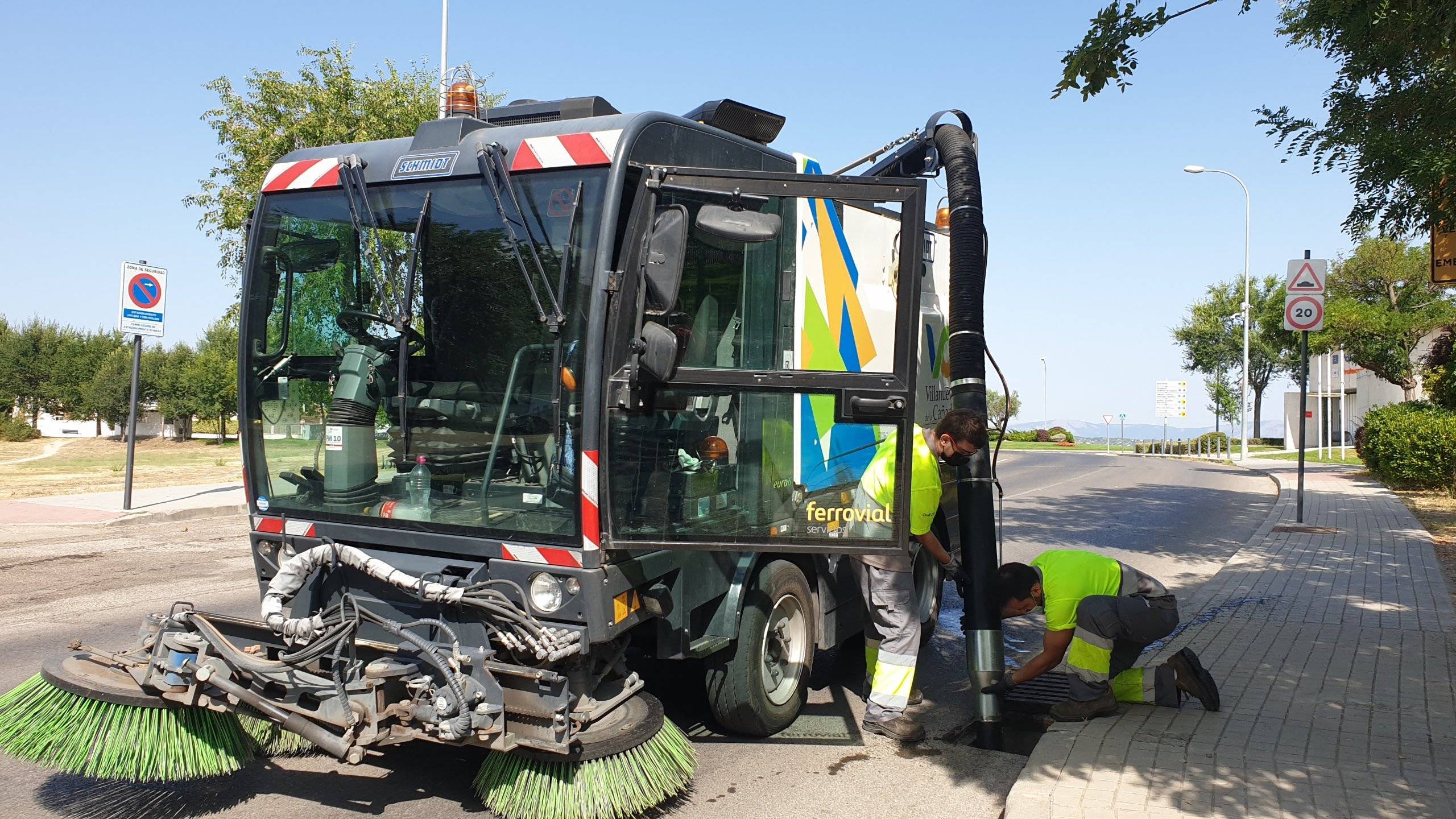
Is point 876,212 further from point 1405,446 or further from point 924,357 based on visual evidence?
point 1405,446

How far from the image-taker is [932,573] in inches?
271

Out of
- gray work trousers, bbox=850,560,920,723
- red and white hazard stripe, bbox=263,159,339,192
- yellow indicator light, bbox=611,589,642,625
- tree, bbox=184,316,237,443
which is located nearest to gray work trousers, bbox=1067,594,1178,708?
gray work trousers, bbox=850,560,920,723

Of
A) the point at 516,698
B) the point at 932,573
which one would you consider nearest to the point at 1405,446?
the point at 932,573

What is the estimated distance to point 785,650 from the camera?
5.12 metres

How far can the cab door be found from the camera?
12.5ft

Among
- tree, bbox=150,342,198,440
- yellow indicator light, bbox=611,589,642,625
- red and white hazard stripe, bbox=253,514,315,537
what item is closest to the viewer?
yellow indicator light, bbox=611,589,642,625

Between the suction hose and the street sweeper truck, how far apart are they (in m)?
0.93

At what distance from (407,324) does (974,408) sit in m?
2.76

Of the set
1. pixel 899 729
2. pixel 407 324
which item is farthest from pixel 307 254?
pixel 899 729

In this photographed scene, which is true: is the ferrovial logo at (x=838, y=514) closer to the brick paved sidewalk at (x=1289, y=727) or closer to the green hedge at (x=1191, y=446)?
the brick paved sidewalk at (x=1289, y=727)

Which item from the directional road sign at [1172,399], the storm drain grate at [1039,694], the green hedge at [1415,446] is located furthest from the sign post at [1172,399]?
the storm drain grate at [1039,694]

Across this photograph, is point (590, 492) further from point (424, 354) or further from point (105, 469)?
point (105, 469)

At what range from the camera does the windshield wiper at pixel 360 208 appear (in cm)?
418

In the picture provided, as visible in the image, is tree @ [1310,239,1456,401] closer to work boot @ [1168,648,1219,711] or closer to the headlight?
work boot @ [1168,648,1219,711]
